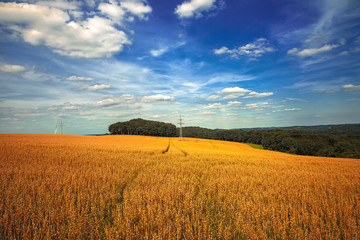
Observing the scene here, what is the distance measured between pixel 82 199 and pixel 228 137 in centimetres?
11420

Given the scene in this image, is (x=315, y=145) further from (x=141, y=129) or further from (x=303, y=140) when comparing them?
(x=141, y=129)

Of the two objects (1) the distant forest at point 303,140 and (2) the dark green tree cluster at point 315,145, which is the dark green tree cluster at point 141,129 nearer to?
(1) the distant forest at point 303,140

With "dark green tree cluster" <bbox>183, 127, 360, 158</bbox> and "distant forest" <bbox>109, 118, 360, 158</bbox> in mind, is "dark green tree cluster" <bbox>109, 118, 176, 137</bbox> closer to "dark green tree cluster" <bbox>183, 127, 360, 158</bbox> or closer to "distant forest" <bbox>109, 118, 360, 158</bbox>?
"distant forest" <bbox>109, 118, 360, 158</bbox>

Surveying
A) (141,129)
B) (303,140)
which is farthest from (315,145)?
(141,129)

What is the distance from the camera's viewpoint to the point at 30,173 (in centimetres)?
827

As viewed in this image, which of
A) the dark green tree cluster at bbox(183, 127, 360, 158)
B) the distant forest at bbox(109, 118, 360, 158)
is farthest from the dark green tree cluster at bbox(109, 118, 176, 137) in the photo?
the dark green tree cluster at bbox(183, 127, 360, 158)

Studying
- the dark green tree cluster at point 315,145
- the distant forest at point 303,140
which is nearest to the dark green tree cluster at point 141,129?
the distant forest at point 303,140

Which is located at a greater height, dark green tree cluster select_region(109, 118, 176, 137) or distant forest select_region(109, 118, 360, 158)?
dark green tree cluster select_region(109, 118, 176, 137)

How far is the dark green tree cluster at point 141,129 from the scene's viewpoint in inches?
4377

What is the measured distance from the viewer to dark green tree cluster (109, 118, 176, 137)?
365 ft

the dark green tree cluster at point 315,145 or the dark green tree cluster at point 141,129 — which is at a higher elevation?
the dark green tree cluster at point 141,129

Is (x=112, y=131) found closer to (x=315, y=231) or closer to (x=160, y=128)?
(x=160, y=128)

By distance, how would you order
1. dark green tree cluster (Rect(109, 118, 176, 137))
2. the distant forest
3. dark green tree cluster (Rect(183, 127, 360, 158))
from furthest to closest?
dark green tree cluster (Rect(109, 118, 176, 137))
the distant forest
dark green tree cluster (Rect(183, 127, 360, 158))

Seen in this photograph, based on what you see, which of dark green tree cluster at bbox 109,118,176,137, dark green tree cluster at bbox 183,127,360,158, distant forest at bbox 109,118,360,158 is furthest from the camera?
dark green tree cluster at bbox 109,118,176,137
